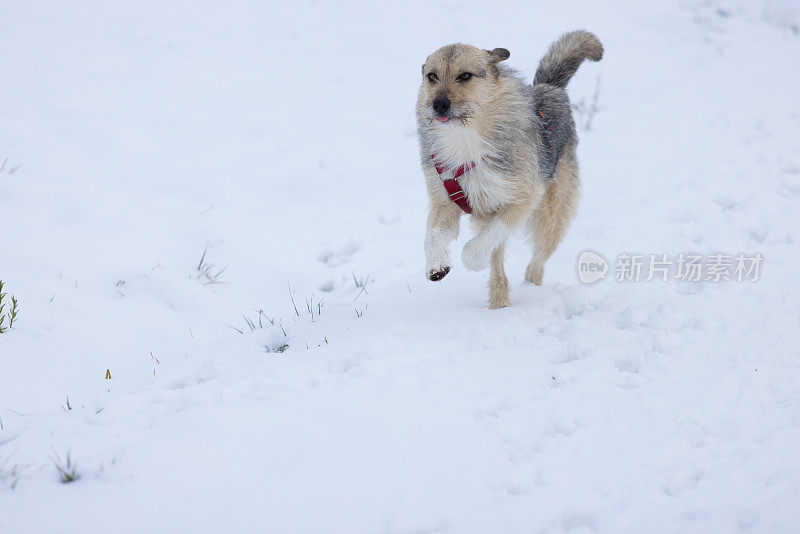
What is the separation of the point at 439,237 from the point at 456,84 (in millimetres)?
762

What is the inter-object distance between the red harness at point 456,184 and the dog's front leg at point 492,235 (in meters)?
0.19

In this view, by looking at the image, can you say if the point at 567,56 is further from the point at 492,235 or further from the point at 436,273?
the point at 436,273

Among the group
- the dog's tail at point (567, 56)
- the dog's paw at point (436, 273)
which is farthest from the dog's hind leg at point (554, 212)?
the dog's paw at point (436, 273)

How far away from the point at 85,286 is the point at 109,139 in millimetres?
2262

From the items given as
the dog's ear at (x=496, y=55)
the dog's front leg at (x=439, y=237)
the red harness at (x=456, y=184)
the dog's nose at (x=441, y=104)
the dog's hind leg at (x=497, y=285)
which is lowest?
the dog's hind leg at (x=497, y=285)

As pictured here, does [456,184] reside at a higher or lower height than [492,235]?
higher

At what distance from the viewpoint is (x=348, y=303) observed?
3531 mm

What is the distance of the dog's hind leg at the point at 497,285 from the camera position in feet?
11.0

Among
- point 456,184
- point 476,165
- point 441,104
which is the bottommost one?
point 456,184

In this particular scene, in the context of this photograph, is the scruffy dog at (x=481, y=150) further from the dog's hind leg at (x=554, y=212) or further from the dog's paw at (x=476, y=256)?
the dog's hind leg at (x=554, y=212)
